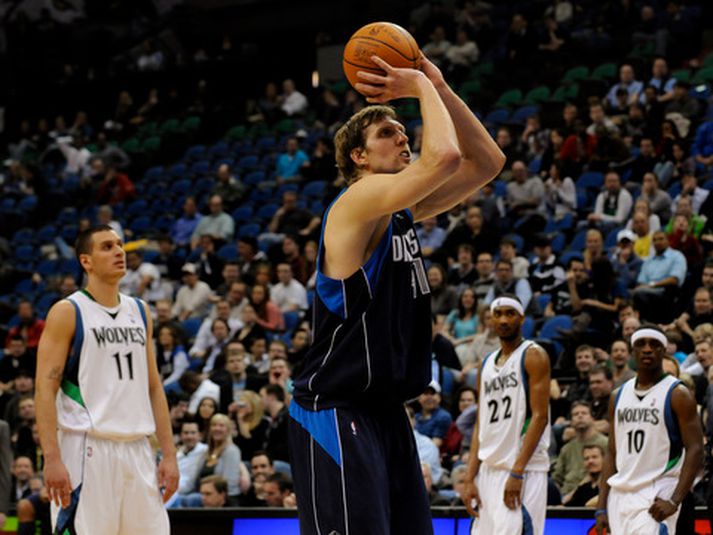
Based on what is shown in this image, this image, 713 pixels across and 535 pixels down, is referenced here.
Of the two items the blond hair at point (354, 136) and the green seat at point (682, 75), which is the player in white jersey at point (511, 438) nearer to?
the blond hair at point (354, 136)

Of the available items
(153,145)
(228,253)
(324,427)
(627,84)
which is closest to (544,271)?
(627,84)

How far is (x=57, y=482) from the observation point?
5.88m

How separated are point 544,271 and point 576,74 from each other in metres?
5.56

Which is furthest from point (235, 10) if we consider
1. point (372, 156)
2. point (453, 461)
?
point (372, 156)

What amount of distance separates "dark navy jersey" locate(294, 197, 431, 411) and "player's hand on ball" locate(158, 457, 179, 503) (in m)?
2.03

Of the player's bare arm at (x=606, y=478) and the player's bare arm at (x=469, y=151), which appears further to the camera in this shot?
the player's bare arm at (x=606, y=478)

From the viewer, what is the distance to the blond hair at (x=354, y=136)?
4.45m

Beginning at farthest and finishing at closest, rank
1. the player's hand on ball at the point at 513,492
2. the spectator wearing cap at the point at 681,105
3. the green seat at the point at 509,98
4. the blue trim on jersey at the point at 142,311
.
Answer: the green seat at the point at 509,98 → the spectator wearing cap at the point at 681,105 → the player's hand on ball at the point at 513,492 → the blue trim on jersey at the point at 142,311

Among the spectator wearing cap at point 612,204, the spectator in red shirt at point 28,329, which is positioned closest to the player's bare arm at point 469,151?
the spectator wearing cap at point 612,204

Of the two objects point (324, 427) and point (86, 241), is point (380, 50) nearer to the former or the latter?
point (324, 427)

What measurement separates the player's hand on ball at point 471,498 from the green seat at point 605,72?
9992 mm

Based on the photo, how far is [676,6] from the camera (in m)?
17.7

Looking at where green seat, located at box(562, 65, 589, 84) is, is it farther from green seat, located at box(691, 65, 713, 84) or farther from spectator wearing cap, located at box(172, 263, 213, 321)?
spectator wearing cap, located at box(172, 263, 213, 321)

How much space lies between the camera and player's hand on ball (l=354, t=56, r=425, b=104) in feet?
14.1
